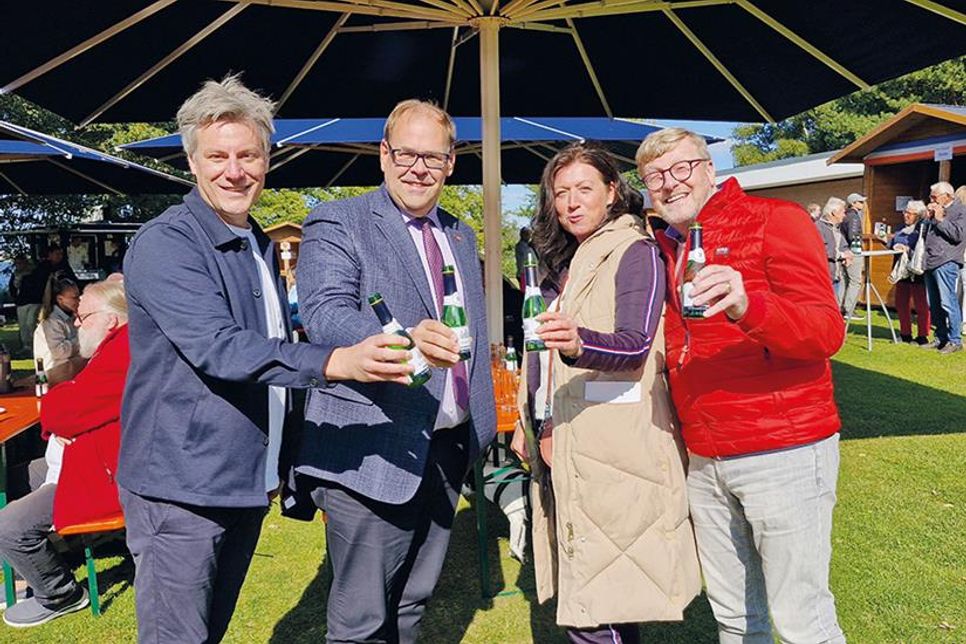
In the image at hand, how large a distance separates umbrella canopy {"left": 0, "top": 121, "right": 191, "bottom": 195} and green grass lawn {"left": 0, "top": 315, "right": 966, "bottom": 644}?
159 inches

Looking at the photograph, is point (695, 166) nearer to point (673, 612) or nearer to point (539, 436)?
point (539, 436)

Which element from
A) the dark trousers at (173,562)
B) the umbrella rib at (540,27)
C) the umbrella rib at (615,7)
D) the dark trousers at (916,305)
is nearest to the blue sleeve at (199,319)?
the dark trousers at (173,562)

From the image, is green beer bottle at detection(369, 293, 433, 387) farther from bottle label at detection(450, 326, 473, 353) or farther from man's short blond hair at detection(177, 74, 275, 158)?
man's short blond hair at detection(177, 74, 275, 158)

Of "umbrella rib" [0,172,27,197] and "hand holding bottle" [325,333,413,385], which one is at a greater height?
"umbrella rib" [0,172,27,197]

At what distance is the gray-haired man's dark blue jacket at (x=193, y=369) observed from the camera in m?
1.60

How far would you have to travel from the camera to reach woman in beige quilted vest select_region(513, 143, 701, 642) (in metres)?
1.96

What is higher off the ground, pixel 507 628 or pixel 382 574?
pixel 382 574

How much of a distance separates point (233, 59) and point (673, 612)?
4202 millimetres

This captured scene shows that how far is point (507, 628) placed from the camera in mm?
3084

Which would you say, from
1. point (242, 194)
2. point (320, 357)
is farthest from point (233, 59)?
point (320, 357)

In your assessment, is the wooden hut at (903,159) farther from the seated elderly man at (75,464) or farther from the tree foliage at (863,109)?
the seated elderly man at (75,464)

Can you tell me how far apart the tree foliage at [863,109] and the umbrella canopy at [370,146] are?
60.7 ft

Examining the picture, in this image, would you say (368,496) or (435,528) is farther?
(435,528)

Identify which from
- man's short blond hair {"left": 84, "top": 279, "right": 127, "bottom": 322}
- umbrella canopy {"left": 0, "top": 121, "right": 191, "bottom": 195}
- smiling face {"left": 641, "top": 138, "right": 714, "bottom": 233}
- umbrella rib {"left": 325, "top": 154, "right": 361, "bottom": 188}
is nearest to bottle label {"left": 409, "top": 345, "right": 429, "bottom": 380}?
smiling face {"left": 641, "top": 138, "right": 714, "bottom": 233}
